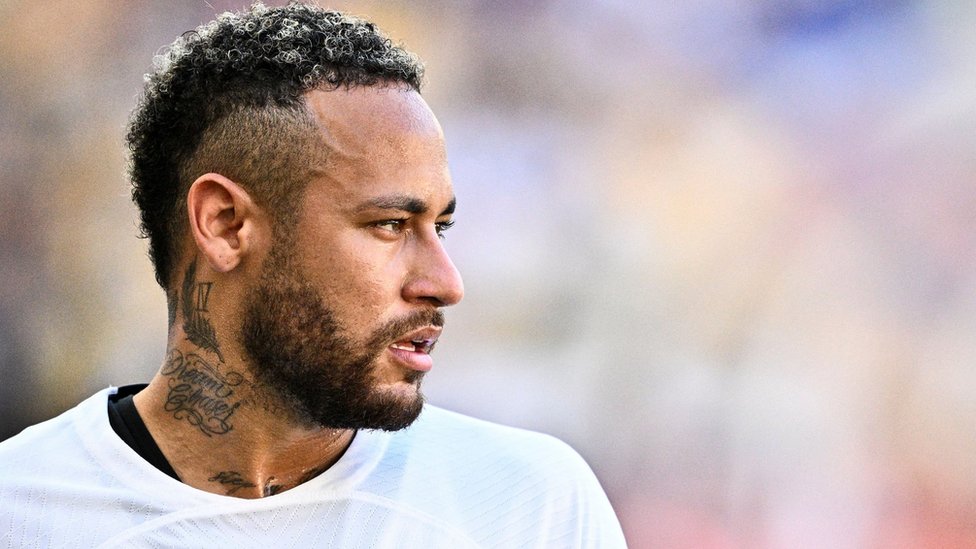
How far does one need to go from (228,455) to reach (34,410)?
170 cm

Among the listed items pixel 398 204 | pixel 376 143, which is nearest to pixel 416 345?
pixel 398 204

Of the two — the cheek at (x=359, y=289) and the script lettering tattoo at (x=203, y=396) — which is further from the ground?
the cheek at (x=359, y=289)

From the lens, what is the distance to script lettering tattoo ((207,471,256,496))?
5.60 ft

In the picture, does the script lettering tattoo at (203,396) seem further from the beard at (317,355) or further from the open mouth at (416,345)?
the open mouth at (416,345)

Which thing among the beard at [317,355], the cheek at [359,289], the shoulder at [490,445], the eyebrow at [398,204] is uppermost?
the eyebrow at [398,204]

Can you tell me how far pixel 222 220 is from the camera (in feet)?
5.73

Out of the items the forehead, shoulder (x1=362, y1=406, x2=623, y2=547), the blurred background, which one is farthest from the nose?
the blurred background

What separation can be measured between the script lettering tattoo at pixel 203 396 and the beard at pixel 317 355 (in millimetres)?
72

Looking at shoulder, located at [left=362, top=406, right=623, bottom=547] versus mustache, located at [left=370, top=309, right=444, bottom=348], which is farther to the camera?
shoulder, located at [left=362, top=406, right=623, bottom=547]

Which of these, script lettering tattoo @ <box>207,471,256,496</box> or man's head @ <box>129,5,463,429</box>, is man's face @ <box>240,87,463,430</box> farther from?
script lettering tattoo @ <box>207,471,256,496</box>

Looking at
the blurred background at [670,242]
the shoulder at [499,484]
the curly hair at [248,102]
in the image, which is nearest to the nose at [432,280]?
the curly hair at [248,102]

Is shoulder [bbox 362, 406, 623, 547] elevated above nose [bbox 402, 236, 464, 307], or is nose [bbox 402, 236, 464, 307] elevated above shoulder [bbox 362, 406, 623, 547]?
nose [bbox 402, 236, 464, 307]

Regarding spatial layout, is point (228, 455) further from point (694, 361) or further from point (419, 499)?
A: point (694, 361)

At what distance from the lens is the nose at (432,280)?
1671mm
